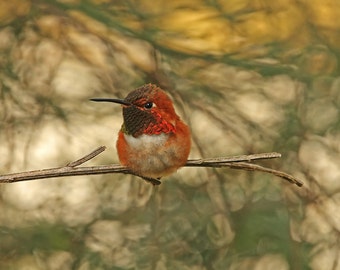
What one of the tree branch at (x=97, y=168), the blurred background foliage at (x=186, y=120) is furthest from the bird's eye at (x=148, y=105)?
the blurred background foliage at (x=186, y=120)

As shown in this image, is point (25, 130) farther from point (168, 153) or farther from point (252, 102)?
point (168, 153)

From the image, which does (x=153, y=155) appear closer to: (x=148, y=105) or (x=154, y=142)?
(x=154, y=142)

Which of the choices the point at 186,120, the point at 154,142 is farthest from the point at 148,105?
the point at 186,120

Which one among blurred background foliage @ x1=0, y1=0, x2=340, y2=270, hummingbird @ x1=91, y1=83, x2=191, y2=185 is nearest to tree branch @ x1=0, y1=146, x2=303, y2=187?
hummingbird @ x1=91, y1=83, x2=191, y2=185

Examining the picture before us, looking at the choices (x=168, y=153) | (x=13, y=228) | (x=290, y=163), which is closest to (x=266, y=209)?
(x=290, y=163)

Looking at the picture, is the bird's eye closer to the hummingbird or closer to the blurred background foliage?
the hummingbird

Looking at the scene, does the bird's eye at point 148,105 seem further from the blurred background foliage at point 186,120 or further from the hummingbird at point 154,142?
the blurred background foliage at point 186,120
